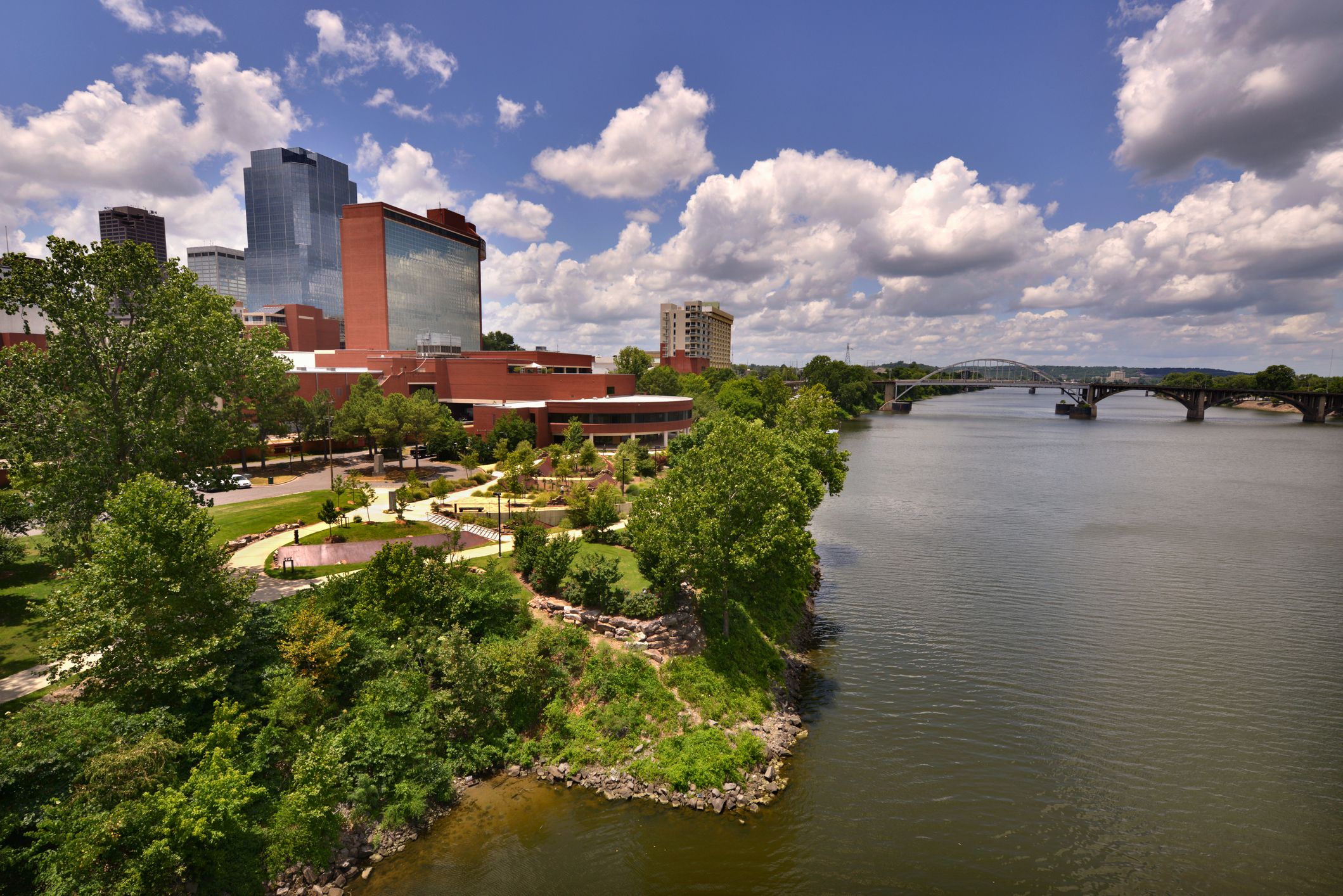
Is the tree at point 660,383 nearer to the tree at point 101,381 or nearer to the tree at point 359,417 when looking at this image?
the tree at point 359,417

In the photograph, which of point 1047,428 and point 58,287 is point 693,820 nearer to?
point 58,287

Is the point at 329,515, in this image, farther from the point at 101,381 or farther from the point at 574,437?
the point at 574,437

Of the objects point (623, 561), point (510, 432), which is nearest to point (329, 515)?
point (623, 561)

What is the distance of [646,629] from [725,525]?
6175 millimetres

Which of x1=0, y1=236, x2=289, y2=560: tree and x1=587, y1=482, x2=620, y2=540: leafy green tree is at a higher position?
x1=0, y1=236, x2=289, y2=560: tree

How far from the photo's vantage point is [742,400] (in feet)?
332

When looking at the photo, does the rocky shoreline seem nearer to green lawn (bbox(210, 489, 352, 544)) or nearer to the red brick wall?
green lawn (bbox(210, 489, 352, 544))

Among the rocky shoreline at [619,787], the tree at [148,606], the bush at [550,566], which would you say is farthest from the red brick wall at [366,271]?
the rocky shoreline at [619,787]

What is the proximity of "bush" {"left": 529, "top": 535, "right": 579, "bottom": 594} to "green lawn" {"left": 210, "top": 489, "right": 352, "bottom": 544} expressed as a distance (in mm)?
20853

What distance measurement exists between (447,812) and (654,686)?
919 centimetres

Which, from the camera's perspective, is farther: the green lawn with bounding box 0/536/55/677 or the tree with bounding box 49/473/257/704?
the green lawn with bounding box 0/536/55/677

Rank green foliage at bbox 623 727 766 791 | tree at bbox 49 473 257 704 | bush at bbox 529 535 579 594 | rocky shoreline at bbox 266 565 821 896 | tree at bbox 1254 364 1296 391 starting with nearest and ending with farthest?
rocky shoreline at bbox 266 565 821 896 < tree at bbox 49 473 257 704 < green foliage at bbox 623 727 766 791 < bush at bbox 529 535 579 594 < tree at bbox 1254 364 1296 391

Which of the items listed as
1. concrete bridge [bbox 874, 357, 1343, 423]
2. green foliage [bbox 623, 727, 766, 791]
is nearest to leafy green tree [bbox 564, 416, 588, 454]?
green foliage [bbox 623, 727, 766, 791]

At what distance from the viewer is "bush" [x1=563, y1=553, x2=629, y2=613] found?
1228 inches
